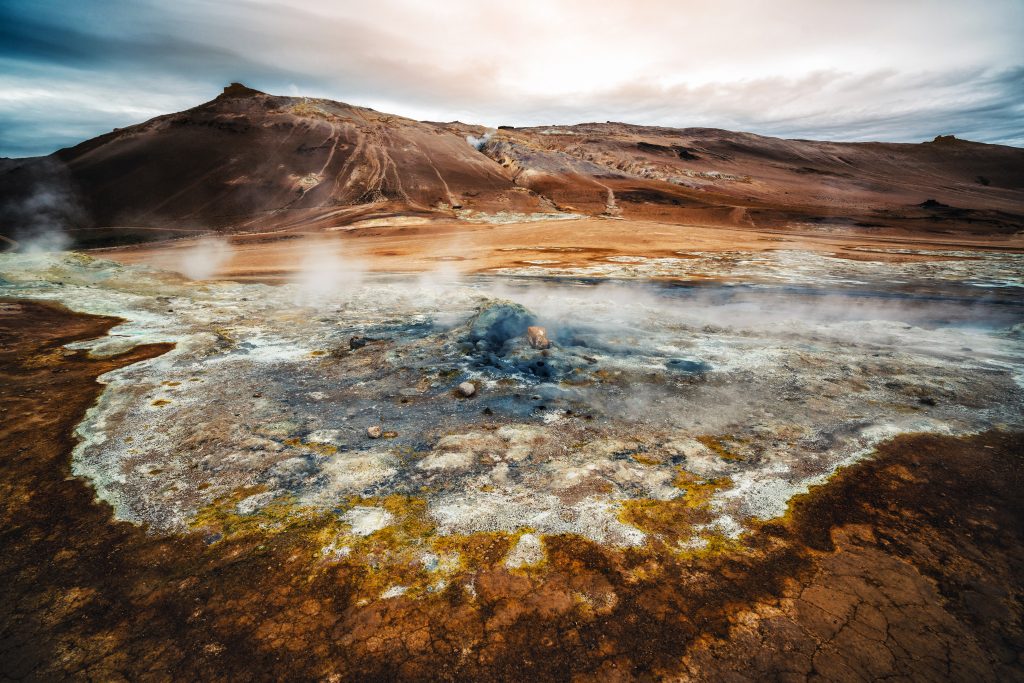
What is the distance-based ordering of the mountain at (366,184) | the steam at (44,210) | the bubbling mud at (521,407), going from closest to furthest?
the bubbling mud at (521,407) → the steam at (44,210) → the mountain at (366,184)

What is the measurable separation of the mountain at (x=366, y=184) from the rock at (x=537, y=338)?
37.7 m

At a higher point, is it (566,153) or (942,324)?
(566,153)

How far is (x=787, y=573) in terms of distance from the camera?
2.82 m

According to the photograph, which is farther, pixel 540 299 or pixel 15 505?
pixel 540 299

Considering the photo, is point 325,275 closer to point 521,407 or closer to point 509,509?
point 521,407

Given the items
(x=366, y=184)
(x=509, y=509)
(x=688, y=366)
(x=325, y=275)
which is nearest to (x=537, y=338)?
(x=688, y=366)

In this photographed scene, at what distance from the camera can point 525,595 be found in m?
2.69

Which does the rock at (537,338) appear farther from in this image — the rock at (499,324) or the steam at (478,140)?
the steam at (478,140)

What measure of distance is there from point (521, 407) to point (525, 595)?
2.69m

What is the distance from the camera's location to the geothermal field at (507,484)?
2.42 m

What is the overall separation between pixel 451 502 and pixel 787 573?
7.56 feet

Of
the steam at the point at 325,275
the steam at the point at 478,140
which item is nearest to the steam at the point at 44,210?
the steam at the point at 325,275

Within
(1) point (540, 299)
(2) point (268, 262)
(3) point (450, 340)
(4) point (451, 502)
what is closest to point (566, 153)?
(2) point (268, 262)

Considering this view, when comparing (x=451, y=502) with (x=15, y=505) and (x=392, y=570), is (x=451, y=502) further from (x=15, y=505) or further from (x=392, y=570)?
(x=15, y=505)
